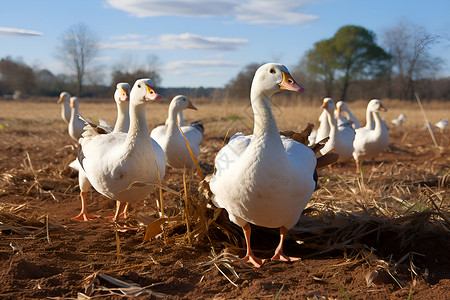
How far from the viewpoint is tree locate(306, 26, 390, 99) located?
36031mm

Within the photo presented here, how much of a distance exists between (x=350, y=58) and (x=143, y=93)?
35426 millimetres

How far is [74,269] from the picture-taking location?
291 centimetres

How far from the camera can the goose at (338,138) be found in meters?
7.78

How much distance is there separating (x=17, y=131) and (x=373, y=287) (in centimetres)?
1183

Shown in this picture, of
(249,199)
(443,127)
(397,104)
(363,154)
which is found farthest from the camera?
(397,104)

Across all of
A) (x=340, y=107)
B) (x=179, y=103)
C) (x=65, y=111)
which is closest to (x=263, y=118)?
(x=179, y=103)

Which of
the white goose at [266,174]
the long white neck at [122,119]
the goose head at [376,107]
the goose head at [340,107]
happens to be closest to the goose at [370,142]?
the goose head at [376,107]

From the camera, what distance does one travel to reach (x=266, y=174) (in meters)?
2.74

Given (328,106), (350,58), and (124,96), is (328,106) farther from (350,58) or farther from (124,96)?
(350,58)

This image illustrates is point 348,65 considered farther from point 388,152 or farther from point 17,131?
point 17,131

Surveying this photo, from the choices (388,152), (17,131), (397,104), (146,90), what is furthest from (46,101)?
(146,90)

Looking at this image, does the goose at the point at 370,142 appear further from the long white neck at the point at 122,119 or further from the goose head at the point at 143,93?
the goose head at the point at 143,93

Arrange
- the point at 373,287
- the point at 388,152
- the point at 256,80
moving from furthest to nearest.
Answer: the point at 388,152
the point at 256,80
the point at 373,287

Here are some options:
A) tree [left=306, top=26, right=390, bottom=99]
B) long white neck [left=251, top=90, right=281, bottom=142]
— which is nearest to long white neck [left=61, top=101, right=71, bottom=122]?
long white neck [left=251, top=90, right=281, bottom=142]
